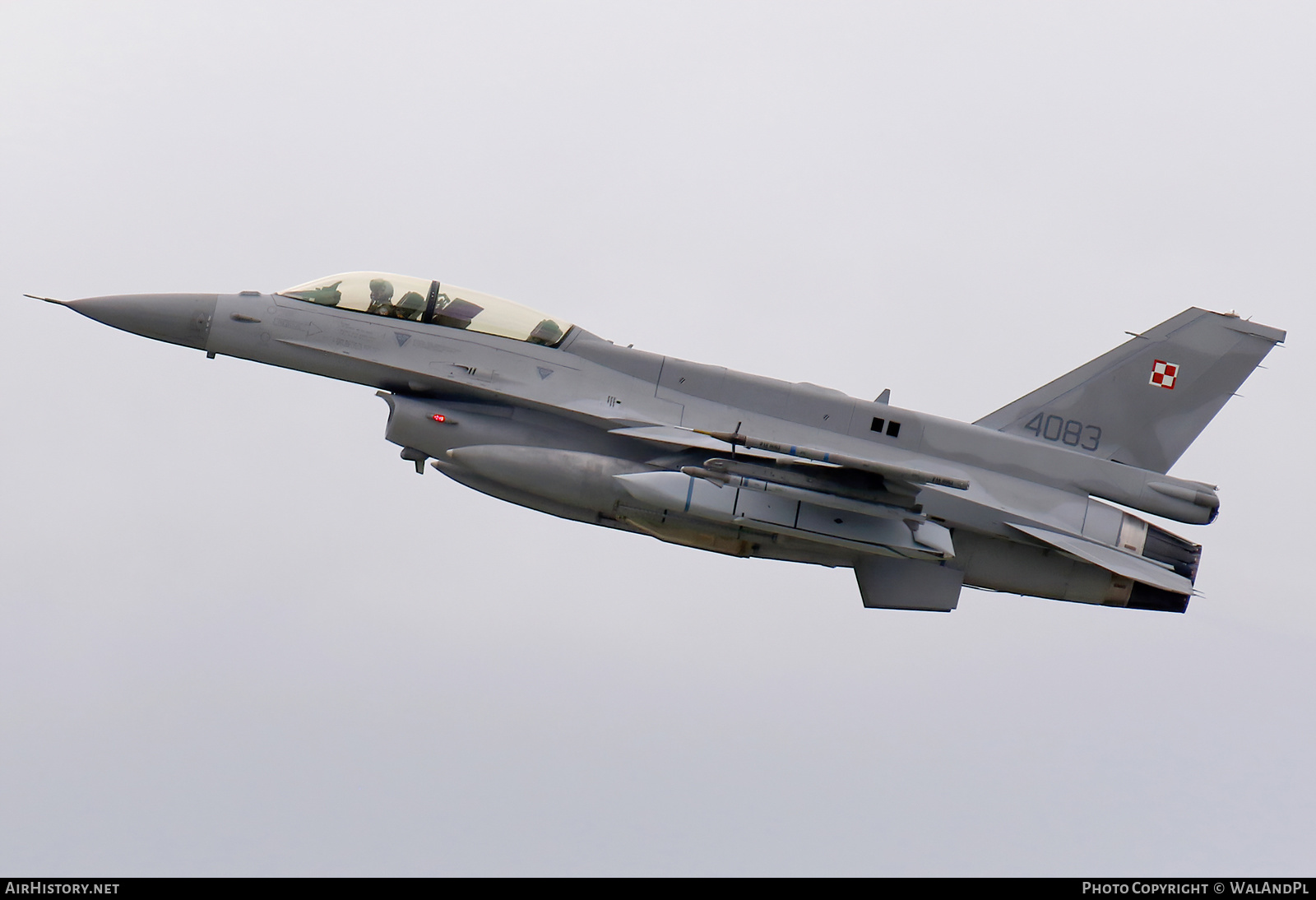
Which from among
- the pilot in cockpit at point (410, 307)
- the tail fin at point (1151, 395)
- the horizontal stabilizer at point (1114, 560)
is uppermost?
the tail fin at point (1151, 395)

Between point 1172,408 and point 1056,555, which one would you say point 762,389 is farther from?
point 1172,408

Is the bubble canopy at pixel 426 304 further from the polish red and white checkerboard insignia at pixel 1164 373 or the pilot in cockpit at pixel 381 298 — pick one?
the polish red and white checkerboard insignia at pixel 1164 373

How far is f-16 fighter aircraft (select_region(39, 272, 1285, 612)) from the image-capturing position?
13320mm

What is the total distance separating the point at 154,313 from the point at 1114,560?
9.99 m

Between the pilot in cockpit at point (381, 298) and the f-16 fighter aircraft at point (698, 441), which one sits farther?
the pilot in cockpit at point (381, 298)

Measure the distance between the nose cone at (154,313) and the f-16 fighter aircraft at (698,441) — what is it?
0.02 m

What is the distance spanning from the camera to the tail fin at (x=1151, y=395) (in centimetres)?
1468

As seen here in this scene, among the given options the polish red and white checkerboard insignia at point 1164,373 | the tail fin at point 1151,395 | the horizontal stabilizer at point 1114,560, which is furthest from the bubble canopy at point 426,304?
the polish red and white checkerboard insignia at point 1164,373

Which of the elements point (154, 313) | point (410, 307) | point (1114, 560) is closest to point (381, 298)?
point (410, 307)

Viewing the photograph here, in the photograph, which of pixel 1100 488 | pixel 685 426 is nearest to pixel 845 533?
pixel 685 426

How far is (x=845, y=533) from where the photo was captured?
513 inches

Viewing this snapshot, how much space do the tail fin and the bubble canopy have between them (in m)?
5.00

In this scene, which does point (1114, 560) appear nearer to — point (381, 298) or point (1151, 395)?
point (1151, 395)

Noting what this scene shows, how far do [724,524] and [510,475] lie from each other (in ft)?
6.96
